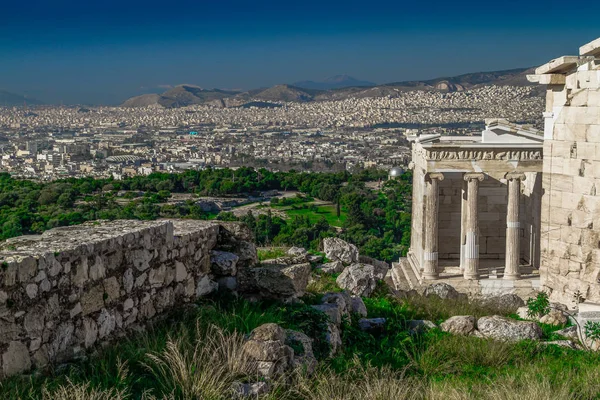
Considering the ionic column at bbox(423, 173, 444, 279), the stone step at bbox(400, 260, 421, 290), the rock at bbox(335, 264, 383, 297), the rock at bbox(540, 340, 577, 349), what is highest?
the rock at bbox(335, 264, 383, 297)

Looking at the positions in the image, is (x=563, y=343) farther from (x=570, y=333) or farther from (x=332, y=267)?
(x=332, y=267)

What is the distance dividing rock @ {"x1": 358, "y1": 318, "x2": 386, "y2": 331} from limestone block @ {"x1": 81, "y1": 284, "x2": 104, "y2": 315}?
2.67 meters

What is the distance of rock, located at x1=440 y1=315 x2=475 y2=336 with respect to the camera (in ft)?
23.4

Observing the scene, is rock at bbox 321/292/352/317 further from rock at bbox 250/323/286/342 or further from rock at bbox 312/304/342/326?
rock at bbox 250/323/286/342

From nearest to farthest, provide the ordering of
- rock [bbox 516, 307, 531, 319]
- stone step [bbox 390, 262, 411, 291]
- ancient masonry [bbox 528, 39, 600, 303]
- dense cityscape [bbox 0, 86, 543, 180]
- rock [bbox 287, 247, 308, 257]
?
rock [bbox 516, 307, 531, 319] < ancient masonry [bbox 528, 39, 600, 303] < rock [bbox 287, 247, 308, 257] < stone step [bbox 390, 262, 411, 291] < dense cityscape [bbox 0, 86, 543, 180]

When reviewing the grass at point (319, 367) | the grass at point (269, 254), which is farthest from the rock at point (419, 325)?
the grass at point (269, 254)

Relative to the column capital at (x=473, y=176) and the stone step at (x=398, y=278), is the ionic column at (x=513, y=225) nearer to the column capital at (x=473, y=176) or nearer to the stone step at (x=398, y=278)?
the column capital at (x=473, y=176)

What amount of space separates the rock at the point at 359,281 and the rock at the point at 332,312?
2.20 m

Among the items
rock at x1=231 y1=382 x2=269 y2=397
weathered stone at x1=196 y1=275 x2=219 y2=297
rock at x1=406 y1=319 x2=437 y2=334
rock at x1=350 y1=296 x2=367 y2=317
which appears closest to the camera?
rock at x1=231 y1=382 x2=269 y2=397

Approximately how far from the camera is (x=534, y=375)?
532 centimetres

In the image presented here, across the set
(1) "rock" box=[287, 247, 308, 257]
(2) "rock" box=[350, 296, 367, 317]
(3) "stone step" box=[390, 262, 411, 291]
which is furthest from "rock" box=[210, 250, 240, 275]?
(3) "stone step" box=[390, 262, 411, 291]

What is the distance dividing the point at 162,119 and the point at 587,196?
181746 millimetres

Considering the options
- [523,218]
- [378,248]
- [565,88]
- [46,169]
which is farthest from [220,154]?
[565,88]

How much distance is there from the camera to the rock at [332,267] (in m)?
10.5
